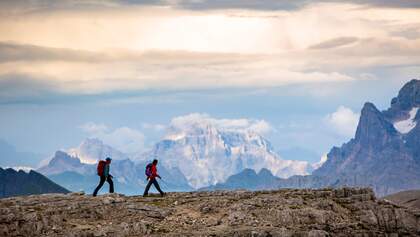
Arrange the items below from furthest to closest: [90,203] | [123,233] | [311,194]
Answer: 1. [311,194]
2. [90,203]
3. [123,233]

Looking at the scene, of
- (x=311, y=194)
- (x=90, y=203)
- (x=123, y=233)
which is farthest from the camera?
(x=311, y=194)

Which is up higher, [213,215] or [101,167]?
[101,167]

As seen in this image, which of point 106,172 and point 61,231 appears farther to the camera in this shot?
point 106,172

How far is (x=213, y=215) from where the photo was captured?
101m

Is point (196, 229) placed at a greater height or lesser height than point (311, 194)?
lesser

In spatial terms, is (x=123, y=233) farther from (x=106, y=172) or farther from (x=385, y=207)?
(x=385, y=207)

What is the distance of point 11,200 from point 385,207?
40.3 m

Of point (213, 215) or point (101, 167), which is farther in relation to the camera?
point (101, 167)

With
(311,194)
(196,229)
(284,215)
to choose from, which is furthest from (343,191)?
(196,229)

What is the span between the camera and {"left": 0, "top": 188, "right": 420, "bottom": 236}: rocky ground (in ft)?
316

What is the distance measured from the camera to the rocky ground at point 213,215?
9619 cm

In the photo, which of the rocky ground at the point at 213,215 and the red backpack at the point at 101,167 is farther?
the red backpack at the point at 101,167

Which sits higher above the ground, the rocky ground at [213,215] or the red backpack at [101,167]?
the red backpack at [101,167]

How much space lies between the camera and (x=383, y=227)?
103 m
